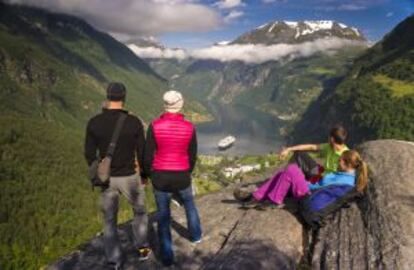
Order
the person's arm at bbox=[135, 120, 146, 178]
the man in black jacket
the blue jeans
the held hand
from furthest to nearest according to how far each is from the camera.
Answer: the held hand → the blue jeans → the person's arm at bbox=[135, 120, 146, 178] → the man in black jacket

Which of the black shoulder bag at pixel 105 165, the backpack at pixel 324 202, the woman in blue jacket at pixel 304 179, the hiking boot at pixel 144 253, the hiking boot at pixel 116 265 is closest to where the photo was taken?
the black shoulder bag at pixel 105 165

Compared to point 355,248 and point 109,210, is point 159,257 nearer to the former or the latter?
point 109,210

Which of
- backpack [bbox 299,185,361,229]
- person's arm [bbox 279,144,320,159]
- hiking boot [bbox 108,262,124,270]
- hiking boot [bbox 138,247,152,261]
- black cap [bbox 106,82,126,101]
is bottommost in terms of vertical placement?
hiking boot [bbox 108,262,124,270]

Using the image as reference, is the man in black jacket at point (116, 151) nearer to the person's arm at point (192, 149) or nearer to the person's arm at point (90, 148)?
the person's arm at point (90, 148)

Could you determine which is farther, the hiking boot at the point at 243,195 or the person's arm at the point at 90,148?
the hiking boot at the point at 243,195

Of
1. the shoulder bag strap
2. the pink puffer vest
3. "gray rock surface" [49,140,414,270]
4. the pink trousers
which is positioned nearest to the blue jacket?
the pink trousers

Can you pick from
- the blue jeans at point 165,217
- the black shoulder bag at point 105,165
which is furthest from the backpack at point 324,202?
the black shoulder bag at point 105,165

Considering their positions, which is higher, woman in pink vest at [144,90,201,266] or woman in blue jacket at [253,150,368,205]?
woman in pink vest at [144,90,201,266]

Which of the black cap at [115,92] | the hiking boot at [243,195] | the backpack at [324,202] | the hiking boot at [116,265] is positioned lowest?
the hiking boot at [116,265]

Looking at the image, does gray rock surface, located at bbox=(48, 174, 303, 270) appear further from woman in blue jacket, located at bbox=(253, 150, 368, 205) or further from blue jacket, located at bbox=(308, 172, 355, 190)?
blue jacket, located at bbox=(308, 172, 355, 190)

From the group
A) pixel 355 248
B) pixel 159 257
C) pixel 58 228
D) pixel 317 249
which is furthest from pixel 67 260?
pixel 58 228
